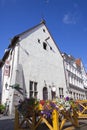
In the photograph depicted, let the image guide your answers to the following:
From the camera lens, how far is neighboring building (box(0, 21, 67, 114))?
670 inches

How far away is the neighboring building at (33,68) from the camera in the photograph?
55.8 ft

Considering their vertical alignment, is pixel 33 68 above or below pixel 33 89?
above

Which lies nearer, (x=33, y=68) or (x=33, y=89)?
(x=33, y=89)

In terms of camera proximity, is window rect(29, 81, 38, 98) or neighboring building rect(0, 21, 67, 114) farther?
window rect(29, 81, 38, 98)

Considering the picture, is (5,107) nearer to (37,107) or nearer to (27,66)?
(27,66)

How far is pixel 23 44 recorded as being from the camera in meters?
18.8

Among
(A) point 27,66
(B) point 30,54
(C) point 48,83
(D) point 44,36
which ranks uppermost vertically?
(D) point 44,36

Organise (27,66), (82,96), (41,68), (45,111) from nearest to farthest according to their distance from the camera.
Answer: (45,111) → (27,66) → (41,68) → (82,96)

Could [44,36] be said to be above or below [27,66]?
above

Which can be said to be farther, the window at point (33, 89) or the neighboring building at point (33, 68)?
the window at point (33, 89)

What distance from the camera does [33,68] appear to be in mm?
19141

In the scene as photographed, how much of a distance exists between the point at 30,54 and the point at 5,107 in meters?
6.34

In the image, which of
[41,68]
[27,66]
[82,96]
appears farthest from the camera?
[82,96]

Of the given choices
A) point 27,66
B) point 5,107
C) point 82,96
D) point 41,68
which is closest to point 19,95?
point 5,107
